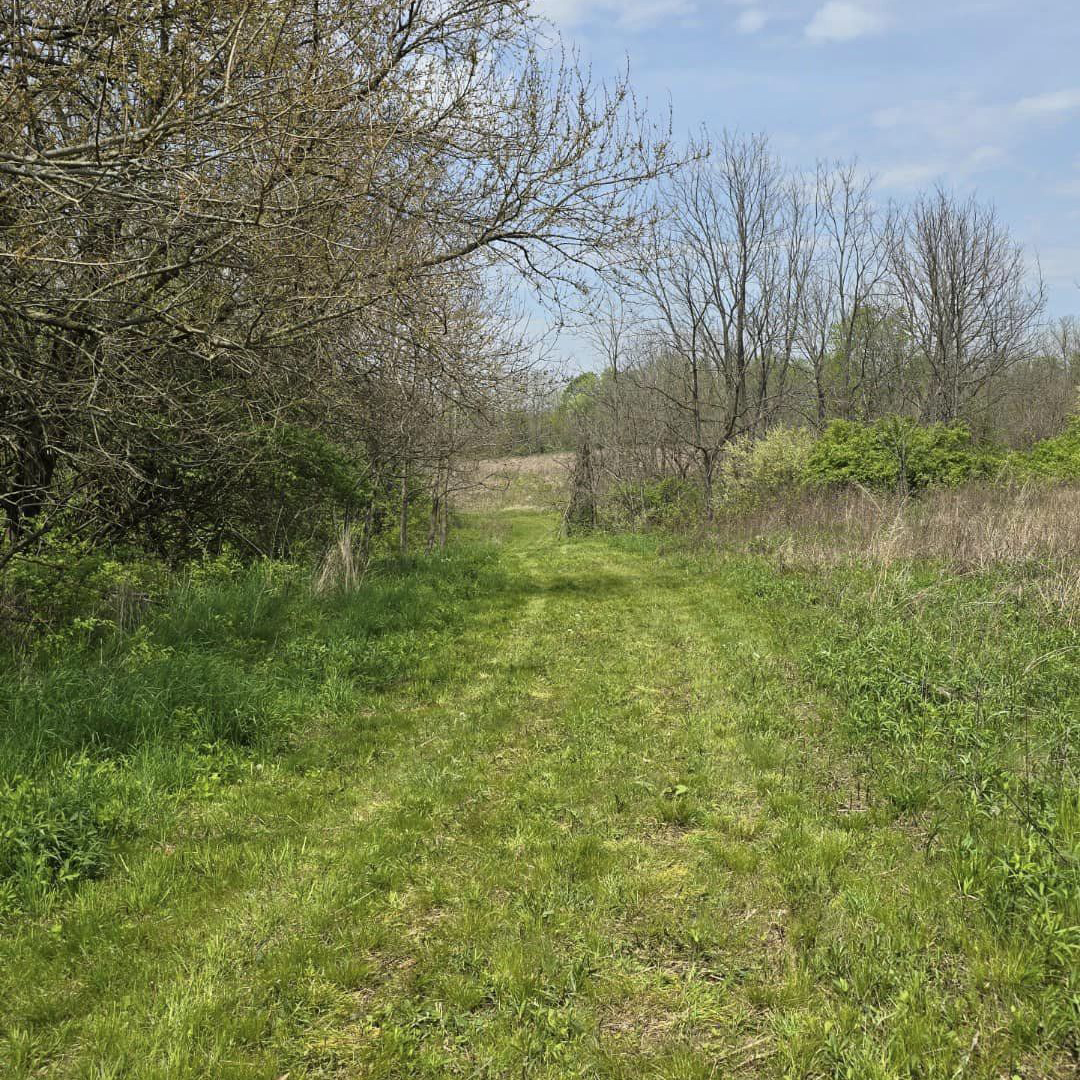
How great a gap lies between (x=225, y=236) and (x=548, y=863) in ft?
15.9

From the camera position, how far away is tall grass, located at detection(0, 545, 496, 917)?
3.34m

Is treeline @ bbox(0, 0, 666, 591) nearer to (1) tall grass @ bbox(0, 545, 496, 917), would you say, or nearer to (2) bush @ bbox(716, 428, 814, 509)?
(1) tall grass @ bbox(0, 545, 496, 917)

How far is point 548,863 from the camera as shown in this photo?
324 centimetres

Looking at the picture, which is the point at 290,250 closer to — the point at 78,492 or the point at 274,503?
the point at 78,492

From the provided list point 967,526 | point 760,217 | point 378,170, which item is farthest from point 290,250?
point 760,217

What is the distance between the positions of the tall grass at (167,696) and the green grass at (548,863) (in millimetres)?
27

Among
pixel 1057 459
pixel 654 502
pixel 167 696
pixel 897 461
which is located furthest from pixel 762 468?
pixel 167 696

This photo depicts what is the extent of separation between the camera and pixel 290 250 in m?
5.24

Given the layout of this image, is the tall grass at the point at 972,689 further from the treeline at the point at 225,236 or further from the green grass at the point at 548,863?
the treeline at the point at 225,236

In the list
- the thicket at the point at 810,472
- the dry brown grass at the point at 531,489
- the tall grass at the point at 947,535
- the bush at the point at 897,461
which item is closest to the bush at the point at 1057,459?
the thicket at the point at 810,472

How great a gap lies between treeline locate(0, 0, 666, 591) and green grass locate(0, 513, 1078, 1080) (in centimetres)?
216

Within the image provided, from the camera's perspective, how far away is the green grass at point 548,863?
2246 millimetres

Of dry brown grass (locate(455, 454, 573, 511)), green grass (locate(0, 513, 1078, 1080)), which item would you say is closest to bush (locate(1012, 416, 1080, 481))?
green grass (locate(0, 513, 1078, 1080))

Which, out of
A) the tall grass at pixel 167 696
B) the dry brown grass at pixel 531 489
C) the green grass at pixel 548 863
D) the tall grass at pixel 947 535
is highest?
the dry brown grass at pixel 531 489
